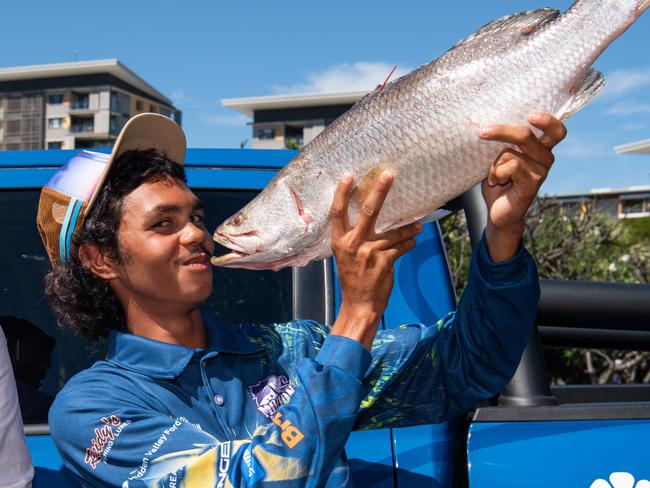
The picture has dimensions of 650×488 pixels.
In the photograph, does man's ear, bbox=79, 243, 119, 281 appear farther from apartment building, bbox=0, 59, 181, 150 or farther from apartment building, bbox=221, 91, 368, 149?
apartment building, bbox=221, 91, 368, 149

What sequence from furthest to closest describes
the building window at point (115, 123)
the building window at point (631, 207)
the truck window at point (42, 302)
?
the building window at point (115, 123) < the building window at point (631, 207) < the truck window at point (42, 302)

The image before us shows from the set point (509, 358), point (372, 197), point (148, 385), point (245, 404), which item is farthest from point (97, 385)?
point (509, 358)

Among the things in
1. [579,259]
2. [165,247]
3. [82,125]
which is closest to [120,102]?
[82,125]

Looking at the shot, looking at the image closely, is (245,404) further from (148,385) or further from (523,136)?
(523,136)

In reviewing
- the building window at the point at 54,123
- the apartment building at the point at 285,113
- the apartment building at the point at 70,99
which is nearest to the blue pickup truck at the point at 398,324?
the apartment building at the point at 70,99

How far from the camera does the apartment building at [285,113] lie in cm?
6988

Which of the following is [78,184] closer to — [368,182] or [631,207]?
[368,182]

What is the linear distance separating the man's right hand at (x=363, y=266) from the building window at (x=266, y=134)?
69890mm

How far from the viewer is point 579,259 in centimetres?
956

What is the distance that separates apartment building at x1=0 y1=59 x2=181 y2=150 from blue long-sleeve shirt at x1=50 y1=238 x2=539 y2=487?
67.0 m

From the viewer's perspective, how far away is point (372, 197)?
1490 millimetres

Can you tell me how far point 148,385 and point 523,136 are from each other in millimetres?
965

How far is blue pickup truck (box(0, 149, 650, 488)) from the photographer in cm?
168

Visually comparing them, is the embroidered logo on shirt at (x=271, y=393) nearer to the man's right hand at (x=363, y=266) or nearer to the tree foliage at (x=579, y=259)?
the man's right hand at (x=363, y=266)
